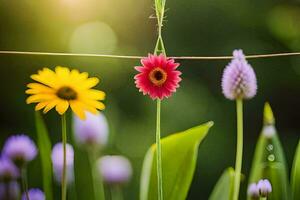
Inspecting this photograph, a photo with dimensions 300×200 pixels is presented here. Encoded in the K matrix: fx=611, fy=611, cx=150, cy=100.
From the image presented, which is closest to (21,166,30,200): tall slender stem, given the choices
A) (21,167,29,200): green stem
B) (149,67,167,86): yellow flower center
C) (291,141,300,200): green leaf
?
(21,167,29,200): green stem

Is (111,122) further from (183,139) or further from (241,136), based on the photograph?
(241,136)

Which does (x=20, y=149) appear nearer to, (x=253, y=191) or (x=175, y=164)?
(x=175, y=164)

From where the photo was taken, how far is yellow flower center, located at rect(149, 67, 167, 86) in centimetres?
158

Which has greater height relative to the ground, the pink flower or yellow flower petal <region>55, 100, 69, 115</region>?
the pink flower

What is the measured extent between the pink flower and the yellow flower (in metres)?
0.12

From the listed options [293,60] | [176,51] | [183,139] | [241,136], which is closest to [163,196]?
[183,139]

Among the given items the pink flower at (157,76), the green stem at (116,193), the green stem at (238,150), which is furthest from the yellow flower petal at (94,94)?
the green stem at (238,150)

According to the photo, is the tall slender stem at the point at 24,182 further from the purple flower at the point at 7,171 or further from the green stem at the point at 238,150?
the green stem at the point at 238,150

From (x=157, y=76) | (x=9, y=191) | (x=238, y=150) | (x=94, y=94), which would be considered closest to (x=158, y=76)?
(x=157, y=76)

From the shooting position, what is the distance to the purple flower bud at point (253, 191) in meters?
1.58

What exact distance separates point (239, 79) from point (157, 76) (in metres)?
0.21

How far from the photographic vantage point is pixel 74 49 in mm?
1599

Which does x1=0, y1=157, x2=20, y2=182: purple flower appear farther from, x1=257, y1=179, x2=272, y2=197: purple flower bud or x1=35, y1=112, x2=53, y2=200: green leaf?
x1=257, y1=179, x2=272, y2=197: purple flower bud

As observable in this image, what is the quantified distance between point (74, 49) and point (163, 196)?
0.45m
